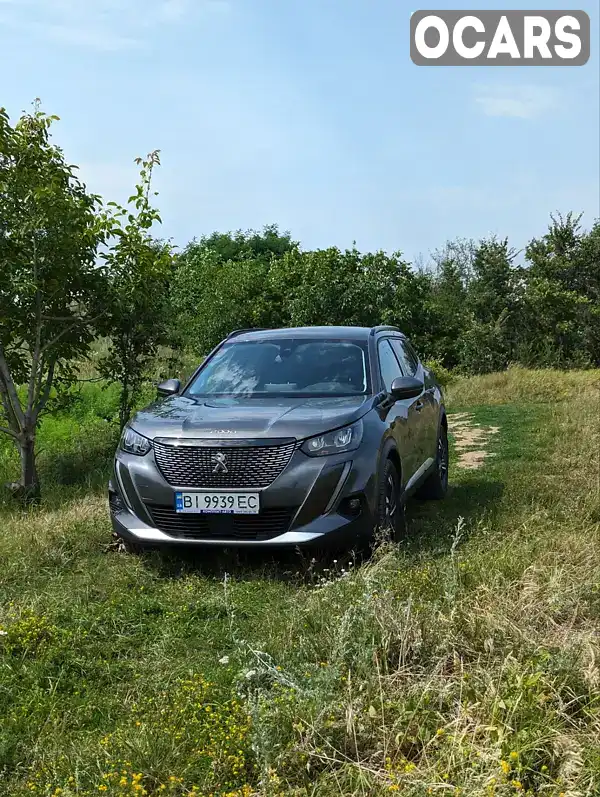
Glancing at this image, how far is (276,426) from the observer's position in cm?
514

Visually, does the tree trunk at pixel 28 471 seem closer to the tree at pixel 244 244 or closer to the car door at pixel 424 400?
the car door at pixel 424 400

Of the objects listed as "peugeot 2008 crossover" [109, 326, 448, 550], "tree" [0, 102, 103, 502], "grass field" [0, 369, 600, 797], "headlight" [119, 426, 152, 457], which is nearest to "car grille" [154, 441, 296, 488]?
"peugeot 2008 crossover" [109, 326, 448, 550]

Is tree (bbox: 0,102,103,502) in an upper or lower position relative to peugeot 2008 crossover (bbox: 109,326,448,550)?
upper

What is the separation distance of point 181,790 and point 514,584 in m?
2.20

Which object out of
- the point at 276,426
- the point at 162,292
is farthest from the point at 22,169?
the point at 276,426

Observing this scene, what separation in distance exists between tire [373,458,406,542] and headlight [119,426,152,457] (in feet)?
5.18

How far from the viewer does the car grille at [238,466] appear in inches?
197

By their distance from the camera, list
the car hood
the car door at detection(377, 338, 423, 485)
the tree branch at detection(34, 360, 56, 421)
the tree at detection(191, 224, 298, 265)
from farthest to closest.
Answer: the tree at detection(191, 224, 298, 265) → the tree branch at detection(34, 360, 56, 421) → the car door at detection(377, 338, 423, 485) → the car hood

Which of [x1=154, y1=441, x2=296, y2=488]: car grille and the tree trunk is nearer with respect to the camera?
[x1=154, y1=441, x2=296, y2=488]: car grille

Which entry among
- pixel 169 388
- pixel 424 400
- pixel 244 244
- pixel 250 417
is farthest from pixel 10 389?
pixel 244 244

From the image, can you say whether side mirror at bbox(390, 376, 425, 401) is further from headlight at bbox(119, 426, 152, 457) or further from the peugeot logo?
headlight at bbox(119, 426, 152, 457)

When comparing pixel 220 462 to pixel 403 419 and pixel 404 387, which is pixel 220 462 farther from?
pixel 403 419

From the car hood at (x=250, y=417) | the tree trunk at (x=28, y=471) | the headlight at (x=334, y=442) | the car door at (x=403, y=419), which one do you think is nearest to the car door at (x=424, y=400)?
the car door at (x=403, y=419)

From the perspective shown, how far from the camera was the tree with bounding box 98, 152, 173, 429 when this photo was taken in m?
8.54
